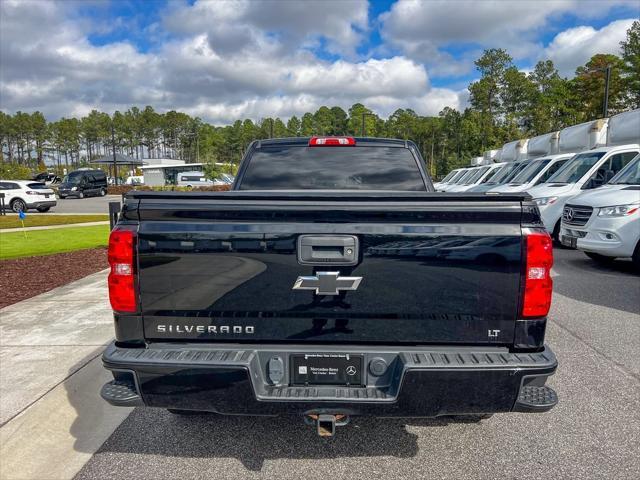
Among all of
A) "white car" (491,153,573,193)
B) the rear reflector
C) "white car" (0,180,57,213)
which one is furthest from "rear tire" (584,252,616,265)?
"white car" (0,180,57,213)

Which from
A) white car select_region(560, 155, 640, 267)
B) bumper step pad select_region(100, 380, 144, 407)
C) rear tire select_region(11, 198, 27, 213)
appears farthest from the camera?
rear tire select_region(11, 198, 27, 213)

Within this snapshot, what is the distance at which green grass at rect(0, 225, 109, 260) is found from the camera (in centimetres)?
1055

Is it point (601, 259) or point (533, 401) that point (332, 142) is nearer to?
point (533, 401)

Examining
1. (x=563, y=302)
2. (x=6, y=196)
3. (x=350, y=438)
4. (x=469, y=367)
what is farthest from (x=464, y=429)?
(x=6, y=196)

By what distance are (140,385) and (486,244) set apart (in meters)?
1.87

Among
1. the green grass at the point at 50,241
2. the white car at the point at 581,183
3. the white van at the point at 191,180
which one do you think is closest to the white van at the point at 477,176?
the white car at the point at 581,183

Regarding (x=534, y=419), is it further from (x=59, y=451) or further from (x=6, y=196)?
(x=6, y=196)

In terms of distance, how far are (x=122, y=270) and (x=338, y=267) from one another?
1.09m

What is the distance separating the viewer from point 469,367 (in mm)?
2229

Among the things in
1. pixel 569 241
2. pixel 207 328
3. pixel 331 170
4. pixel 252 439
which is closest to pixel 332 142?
pixel 331 170

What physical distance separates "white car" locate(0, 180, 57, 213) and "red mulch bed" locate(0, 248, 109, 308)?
15.4 meters

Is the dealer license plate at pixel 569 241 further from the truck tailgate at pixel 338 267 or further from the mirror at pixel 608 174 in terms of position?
the truck tailgate at pixel 338 267

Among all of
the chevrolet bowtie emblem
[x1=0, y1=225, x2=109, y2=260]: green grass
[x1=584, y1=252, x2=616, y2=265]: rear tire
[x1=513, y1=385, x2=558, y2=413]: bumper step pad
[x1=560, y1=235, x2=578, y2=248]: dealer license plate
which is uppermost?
the chevrolet bowtie emblem

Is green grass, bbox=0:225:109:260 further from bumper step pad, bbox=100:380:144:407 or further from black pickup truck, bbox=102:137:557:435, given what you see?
black pickup truck, bbox=102:137:557:435
